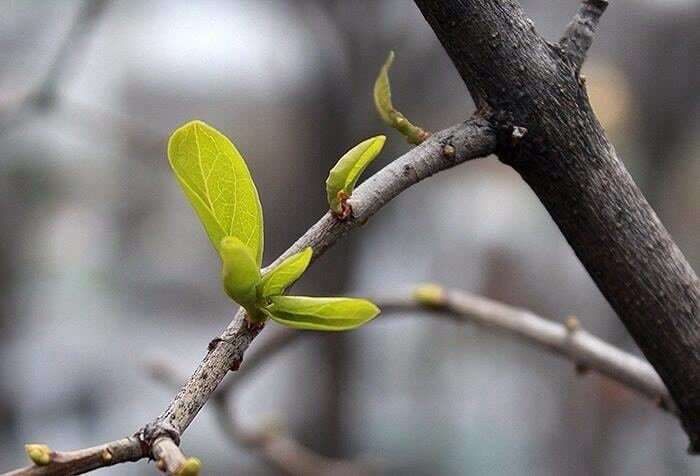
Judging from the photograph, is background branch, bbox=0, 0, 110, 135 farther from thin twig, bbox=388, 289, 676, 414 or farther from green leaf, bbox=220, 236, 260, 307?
green leaf, bbox=220, 236, 260, 307

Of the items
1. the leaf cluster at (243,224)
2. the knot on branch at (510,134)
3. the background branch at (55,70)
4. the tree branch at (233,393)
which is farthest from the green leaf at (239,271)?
the background branch at (55,70)

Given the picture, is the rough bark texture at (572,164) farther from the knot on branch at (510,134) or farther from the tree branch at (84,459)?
the tree branch at (84,459)

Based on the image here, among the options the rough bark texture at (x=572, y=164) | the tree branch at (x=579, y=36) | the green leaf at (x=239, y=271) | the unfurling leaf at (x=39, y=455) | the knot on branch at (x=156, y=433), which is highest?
the tree branch at (x=579, y=36)

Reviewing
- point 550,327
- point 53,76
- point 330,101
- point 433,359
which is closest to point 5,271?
point 330,101

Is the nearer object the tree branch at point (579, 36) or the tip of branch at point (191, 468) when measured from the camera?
the tip of branch at point (191, 468)

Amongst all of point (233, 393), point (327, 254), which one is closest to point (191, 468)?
point (233, 393)

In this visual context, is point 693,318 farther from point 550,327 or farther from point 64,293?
point 64,293
